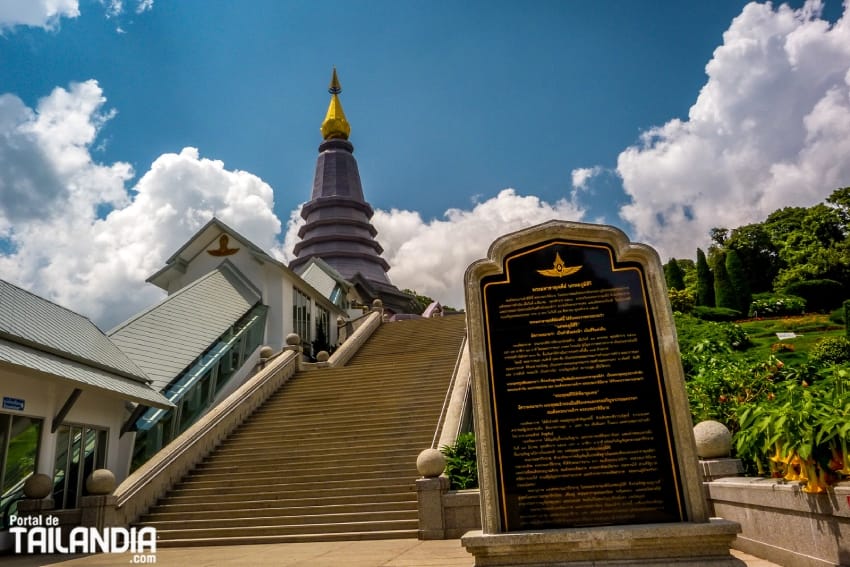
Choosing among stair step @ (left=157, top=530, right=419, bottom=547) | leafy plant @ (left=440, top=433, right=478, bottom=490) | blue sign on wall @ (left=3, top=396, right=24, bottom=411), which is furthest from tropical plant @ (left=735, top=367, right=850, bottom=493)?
blue sign on wall @ (left=3, top=396, right=24, bottom=411)

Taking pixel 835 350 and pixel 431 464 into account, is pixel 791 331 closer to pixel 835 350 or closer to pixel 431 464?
pixel 835 350

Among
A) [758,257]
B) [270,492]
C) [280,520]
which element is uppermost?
[758,257]

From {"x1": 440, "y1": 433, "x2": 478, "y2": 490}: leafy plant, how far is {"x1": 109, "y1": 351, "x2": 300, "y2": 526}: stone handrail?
5938 millimetres

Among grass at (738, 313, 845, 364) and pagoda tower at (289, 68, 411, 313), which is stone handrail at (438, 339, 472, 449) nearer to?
grass at (738, 313, 845, 364)

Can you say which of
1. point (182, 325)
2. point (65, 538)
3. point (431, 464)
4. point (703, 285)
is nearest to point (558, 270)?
point (431, 464)

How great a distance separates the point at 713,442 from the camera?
24.3 feet

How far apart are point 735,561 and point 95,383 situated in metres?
11.8

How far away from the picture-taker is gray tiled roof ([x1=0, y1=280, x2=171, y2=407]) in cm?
1053

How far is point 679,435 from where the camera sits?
5.00 metres

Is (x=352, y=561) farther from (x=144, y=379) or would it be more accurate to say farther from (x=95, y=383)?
(x=144, y=379)

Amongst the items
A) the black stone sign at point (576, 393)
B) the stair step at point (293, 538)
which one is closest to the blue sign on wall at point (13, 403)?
the stair step at point (293, 538)

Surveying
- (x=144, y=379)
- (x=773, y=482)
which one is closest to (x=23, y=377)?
(x=144, y=379)

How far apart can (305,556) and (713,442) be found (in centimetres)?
566

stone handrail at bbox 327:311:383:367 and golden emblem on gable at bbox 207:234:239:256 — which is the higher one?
golden emblem on gable at bbox 207:234:239:256
